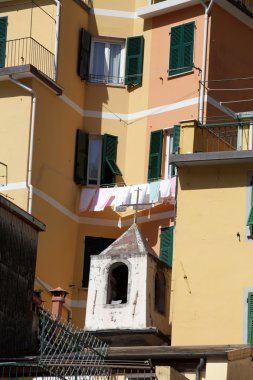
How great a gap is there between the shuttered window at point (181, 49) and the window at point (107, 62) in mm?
2212

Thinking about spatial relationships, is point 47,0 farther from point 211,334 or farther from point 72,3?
point 211,334

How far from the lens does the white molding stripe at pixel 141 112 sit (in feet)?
158

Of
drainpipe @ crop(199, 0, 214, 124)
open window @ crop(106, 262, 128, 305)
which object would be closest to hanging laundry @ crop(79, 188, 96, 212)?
drainpipe @ crop(199, 0, 214, 124)

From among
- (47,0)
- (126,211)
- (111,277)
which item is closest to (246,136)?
(111,277)

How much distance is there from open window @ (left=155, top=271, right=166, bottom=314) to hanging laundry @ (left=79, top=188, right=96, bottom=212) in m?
6.43

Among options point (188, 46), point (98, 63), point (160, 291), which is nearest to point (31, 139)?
point (98, 63)

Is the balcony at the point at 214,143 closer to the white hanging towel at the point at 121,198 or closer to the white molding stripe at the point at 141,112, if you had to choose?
the white molding stripe at the point at 141,112

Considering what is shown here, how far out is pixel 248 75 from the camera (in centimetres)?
5038

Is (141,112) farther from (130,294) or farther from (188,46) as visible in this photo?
(130,294)

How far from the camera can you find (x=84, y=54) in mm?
50469

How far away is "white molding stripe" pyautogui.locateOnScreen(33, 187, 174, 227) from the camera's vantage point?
47281 mm

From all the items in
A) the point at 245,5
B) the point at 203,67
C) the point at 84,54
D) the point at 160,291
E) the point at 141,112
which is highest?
the point at 245,5

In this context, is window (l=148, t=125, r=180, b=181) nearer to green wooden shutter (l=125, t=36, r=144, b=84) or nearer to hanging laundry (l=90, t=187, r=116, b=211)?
hanging laundry (l=90, t=187, r=116, b=211)

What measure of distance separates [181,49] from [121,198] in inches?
204
